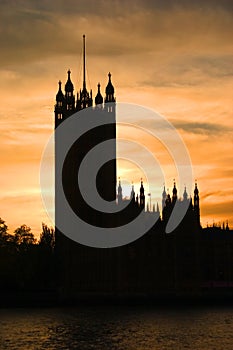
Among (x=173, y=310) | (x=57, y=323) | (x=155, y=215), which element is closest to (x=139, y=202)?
(x=155, y=215)

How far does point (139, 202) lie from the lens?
126m

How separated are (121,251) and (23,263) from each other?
41.9 feet

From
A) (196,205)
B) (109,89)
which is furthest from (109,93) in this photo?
(196,205)

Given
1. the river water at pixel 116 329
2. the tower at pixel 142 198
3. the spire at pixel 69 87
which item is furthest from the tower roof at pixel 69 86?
the river water at pixel 116 329

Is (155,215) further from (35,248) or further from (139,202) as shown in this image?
(35,248)

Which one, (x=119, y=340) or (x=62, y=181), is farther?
(x=62, y=181)

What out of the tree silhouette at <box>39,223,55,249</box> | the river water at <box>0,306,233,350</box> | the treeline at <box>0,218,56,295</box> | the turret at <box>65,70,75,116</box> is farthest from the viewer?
the tree silhouette at <box>39,223,55,249</box>

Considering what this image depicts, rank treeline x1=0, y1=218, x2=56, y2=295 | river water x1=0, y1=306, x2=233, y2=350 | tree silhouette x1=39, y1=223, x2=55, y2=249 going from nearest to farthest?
river water x1=0, y1=306, x2=233, y2=350
treeline x1=0, y1=218, x2=56, y2=295
tree silhouette x1=39, y1=223, x2=55, y2=249

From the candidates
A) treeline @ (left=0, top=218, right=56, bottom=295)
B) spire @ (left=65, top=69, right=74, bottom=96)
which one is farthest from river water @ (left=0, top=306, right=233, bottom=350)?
spire @ (left=65, top=69, right=74, bottom=96)

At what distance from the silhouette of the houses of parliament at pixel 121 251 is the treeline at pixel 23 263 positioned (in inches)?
123

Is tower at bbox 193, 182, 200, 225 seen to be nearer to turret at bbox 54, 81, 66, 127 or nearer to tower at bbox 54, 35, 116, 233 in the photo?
tower at bbox 54, 35, 116, 233

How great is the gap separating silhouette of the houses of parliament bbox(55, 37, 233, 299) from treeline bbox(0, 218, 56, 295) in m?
3.13

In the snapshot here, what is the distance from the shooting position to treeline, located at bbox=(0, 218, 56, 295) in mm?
120375

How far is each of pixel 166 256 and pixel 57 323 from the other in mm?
45351
